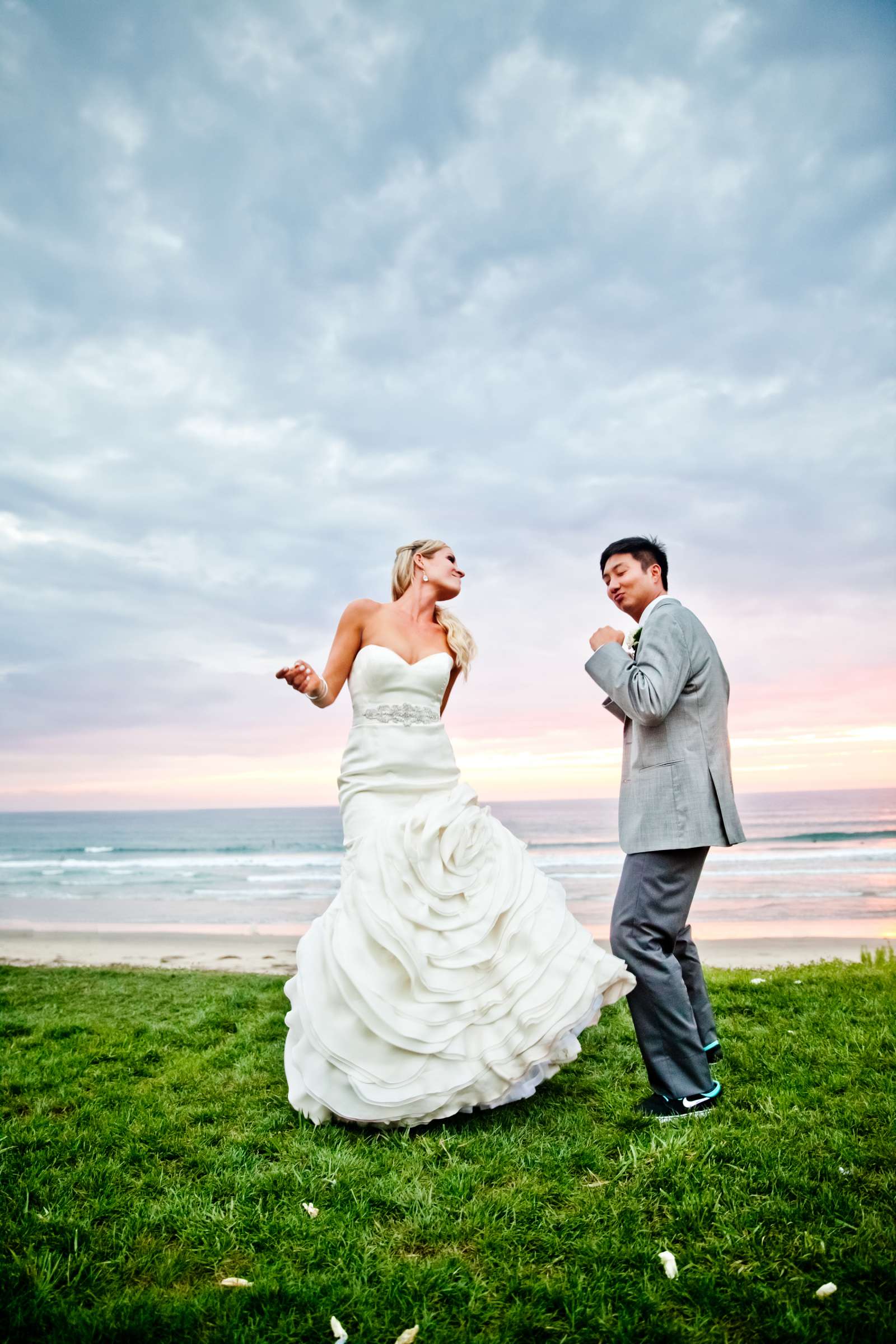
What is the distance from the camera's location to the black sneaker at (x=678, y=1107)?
3449mm

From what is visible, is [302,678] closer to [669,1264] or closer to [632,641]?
[632,641]

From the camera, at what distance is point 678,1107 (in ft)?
11.4

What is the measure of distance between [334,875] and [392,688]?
21.8 m

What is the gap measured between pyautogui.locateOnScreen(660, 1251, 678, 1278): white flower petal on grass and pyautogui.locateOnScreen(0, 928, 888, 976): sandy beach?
20.3ft

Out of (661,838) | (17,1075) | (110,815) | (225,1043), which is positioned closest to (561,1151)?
(661,838)

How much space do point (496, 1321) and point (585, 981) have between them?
149cm

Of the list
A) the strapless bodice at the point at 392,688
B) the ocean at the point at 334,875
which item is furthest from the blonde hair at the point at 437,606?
the ocean at the point at 334,875

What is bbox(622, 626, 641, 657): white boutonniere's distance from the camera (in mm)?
3867

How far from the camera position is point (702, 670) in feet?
12.2

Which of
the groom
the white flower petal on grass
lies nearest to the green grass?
the white flower petal on grass

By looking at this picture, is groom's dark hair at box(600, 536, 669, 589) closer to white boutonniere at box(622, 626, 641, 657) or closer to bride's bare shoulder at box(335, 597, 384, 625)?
white boutonniere at box(622, 626, 641, 657)

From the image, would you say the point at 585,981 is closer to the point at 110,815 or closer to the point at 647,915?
the point at 647,915

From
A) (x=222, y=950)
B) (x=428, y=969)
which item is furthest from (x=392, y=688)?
(x=222, y=950)

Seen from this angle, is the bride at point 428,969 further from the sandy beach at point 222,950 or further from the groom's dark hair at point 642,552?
the sandy beach at point 222,950
